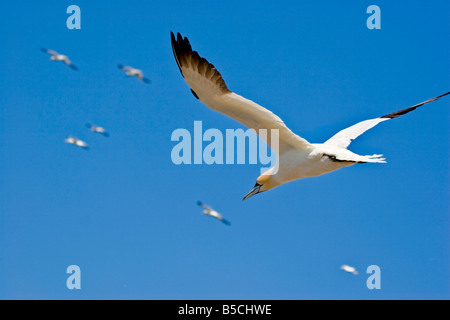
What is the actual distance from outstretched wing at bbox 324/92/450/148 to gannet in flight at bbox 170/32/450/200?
0.04 metres

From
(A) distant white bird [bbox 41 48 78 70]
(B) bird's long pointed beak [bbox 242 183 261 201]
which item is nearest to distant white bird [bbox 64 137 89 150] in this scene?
(A) distant white bird [bbox 41 48 78 70]

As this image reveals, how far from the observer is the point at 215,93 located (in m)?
9.68

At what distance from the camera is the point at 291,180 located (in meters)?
A: 10.9

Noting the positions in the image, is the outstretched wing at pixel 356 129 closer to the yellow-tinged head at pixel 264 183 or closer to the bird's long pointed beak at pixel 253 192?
the yellow-tinged head at pixel 264 183

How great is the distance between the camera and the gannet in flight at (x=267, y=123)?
958 centimetres

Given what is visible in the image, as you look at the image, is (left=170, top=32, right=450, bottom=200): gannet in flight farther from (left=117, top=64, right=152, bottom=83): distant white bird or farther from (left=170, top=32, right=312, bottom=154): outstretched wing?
(left=117, top=64, right=152, bottom=83): distant white bird

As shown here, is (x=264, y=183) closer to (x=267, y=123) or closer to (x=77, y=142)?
(x=267, y=123)

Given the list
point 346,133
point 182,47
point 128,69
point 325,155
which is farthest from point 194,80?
point 128,69

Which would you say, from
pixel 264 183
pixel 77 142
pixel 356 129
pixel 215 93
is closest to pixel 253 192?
pixel 264 183

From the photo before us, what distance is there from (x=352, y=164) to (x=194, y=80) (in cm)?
229

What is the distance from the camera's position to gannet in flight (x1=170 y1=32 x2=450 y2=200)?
958 centimetres

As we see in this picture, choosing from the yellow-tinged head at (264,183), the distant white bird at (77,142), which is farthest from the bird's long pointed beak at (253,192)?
the distant white bird at (77,142)

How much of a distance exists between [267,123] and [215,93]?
80 centimetres
